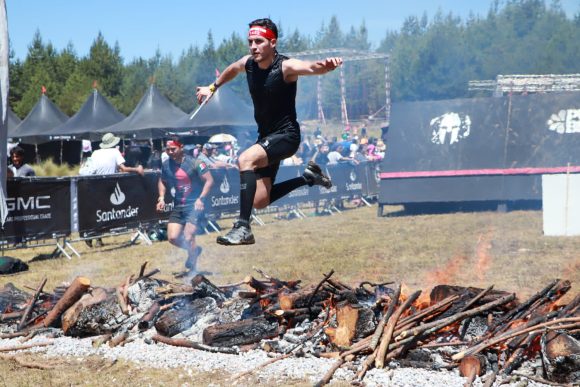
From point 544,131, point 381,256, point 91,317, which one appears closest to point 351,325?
point 91,317

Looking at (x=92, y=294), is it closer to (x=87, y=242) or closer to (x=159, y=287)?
(x=159, y=287)

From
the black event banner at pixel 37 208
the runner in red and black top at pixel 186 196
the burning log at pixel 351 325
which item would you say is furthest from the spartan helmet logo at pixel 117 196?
the burning log at pixel 351 325

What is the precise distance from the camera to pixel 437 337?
612cm

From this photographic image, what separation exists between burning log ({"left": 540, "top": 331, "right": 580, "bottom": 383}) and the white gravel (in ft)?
0.53

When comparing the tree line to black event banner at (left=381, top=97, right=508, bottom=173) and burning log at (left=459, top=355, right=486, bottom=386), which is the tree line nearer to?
black event banner at (left=381, top=97, right=508, bottom=173)

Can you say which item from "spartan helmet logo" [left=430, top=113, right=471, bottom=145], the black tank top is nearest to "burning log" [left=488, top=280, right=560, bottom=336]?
the black tank top

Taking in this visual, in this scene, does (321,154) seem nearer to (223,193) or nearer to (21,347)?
(223,193)

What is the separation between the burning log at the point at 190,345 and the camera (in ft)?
20.6

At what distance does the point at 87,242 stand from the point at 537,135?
1006 cm

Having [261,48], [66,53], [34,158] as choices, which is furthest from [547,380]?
[66,53]

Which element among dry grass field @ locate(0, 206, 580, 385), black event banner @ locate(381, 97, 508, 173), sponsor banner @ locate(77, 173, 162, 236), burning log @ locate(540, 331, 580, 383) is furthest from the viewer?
black event banner @ locate(381, 97, 508, 173)

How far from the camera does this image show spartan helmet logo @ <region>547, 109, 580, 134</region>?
16.5 m

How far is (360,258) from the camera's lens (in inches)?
470

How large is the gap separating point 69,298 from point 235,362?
2222mm
